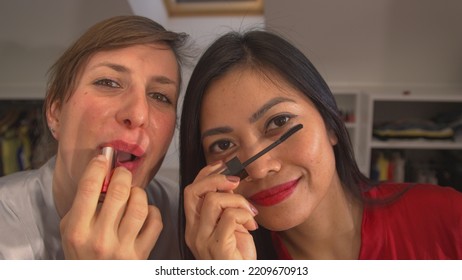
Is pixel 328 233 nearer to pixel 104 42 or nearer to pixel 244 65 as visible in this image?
pixel 244 65

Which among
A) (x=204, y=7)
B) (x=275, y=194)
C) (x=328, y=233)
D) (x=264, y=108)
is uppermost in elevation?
(x=204, y=7)

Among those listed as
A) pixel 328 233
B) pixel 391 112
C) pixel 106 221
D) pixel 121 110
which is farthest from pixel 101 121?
pixel 391 112

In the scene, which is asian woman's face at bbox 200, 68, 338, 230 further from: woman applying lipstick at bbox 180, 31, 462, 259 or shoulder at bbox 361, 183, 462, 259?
shoulder at bbox 361, 183, 462, 259

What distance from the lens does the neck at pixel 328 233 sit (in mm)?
475

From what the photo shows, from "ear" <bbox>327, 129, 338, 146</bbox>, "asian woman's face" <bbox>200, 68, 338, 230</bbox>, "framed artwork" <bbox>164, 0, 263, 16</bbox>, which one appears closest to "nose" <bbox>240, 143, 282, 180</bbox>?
"asian woman's face" <bbox>200, 68, 338, 230</bbox>

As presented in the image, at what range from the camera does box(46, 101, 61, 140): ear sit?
16.8 inches

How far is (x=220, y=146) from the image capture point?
415 mm

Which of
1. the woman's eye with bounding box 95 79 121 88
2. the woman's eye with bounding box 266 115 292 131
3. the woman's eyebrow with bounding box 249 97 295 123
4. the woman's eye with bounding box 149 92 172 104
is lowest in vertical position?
the woman's eye with bounding box 266 115 292 131

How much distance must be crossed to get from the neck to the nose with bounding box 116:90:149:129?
0.91 ft

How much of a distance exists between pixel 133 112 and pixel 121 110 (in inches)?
0.6

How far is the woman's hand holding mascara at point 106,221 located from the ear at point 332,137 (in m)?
0.27

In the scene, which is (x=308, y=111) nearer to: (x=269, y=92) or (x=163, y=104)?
(x=269, y=92)

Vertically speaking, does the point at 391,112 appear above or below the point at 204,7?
below

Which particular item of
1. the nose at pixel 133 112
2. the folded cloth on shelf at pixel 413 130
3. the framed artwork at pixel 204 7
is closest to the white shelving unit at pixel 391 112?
the folded cloth on shelf at pixel 413 130
